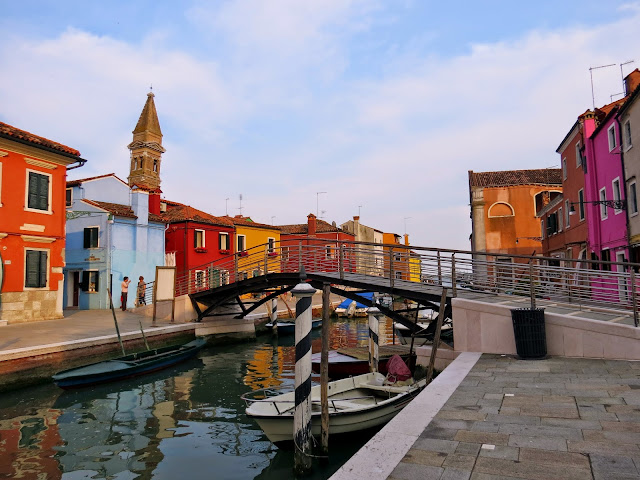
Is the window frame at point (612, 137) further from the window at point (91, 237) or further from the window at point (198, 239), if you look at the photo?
the window at point (91, 237)

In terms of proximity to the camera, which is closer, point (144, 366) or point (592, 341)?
point (592, 341)

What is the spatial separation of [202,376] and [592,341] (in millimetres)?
10977

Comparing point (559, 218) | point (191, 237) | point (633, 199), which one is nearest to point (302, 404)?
point (633, 199)

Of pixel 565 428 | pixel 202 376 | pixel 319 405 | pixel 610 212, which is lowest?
pixel 202 376

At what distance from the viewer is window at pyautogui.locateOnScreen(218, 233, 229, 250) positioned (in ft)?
116

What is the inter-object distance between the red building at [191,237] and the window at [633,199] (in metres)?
24.8

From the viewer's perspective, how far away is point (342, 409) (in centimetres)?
772

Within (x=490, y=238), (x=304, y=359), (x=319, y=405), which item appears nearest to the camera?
(x=304, y=359)

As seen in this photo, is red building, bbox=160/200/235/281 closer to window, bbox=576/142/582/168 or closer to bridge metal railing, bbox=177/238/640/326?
bridge metal railing, bbox=177/238/640/326

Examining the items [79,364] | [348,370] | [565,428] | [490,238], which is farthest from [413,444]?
[490,238]

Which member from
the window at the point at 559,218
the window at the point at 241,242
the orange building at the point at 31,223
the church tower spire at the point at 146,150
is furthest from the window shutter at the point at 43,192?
the window at the point at 559,218

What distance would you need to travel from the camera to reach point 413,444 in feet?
13.5

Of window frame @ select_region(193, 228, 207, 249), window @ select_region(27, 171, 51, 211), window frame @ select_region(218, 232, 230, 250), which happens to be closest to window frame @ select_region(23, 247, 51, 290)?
window @ select_region(27, 171, 51, 211)

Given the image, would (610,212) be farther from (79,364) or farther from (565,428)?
(79,364)
